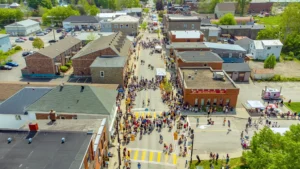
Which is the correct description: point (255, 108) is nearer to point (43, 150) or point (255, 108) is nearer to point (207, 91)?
point (207, 91)

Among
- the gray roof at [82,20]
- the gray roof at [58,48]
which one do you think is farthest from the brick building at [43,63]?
the gray roof at [82,20]

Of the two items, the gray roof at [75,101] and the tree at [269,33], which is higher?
the tree at [269,33]

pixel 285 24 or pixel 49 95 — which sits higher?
pixel 285 24

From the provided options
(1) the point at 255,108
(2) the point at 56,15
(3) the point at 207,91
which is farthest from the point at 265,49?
(2) the point at 56,15

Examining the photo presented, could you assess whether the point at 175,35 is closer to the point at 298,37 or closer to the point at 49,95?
the point at 298,37

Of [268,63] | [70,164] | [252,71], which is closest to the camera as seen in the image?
[70,164]

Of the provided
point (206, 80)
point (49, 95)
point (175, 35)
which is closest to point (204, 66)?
point (206, 80)

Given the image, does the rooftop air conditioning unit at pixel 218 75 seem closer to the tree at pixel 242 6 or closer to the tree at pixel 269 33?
the tree at pixel 269 33
